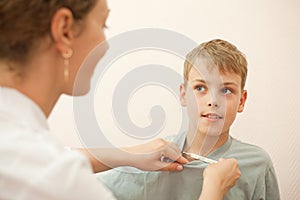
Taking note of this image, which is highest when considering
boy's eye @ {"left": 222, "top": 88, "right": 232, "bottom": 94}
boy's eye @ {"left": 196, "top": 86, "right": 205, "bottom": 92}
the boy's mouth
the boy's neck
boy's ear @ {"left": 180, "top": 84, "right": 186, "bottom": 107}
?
boy's eye @ {"left": 222, "top": 88, "right": 232, "bottom": 94}

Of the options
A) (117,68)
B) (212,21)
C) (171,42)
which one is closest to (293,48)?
(212,21)

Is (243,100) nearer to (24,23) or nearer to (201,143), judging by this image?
(201,143)

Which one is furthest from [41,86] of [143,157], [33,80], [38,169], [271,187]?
[271,187]

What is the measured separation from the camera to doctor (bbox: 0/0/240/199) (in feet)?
1.54

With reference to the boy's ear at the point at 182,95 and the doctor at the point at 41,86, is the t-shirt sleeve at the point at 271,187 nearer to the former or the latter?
the boy's ear at the point at 182,95

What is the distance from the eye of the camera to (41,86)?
57cm

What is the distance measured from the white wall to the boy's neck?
62 millimetres

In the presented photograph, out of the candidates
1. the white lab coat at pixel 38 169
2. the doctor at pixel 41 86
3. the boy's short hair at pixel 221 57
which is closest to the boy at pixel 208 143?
the boy's short hair at pixel 221 57

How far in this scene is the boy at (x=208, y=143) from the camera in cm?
91

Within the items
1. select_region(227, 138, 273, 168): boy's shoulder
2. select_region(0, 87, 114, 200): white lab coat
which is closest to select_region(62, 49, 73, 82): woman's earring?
select_region(0, 87, 114, 200): white lab coat

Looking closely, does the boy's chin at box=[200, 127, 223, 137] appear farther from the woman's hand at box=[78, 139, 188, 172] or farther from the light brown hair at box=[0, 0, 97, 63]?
the light brown hair at box=[0, 0, 97, 63]

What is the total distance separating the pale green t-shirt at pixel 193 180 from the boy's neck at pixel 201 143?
1cm

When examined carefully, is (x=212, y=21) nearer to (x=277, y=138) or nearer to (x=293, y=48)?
(x=293, y=48)

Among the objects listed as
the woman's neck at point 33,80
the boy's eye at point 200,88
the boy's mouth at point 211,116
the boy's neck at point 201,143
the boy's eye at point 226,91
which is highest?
the woman's neck at point 33,80
